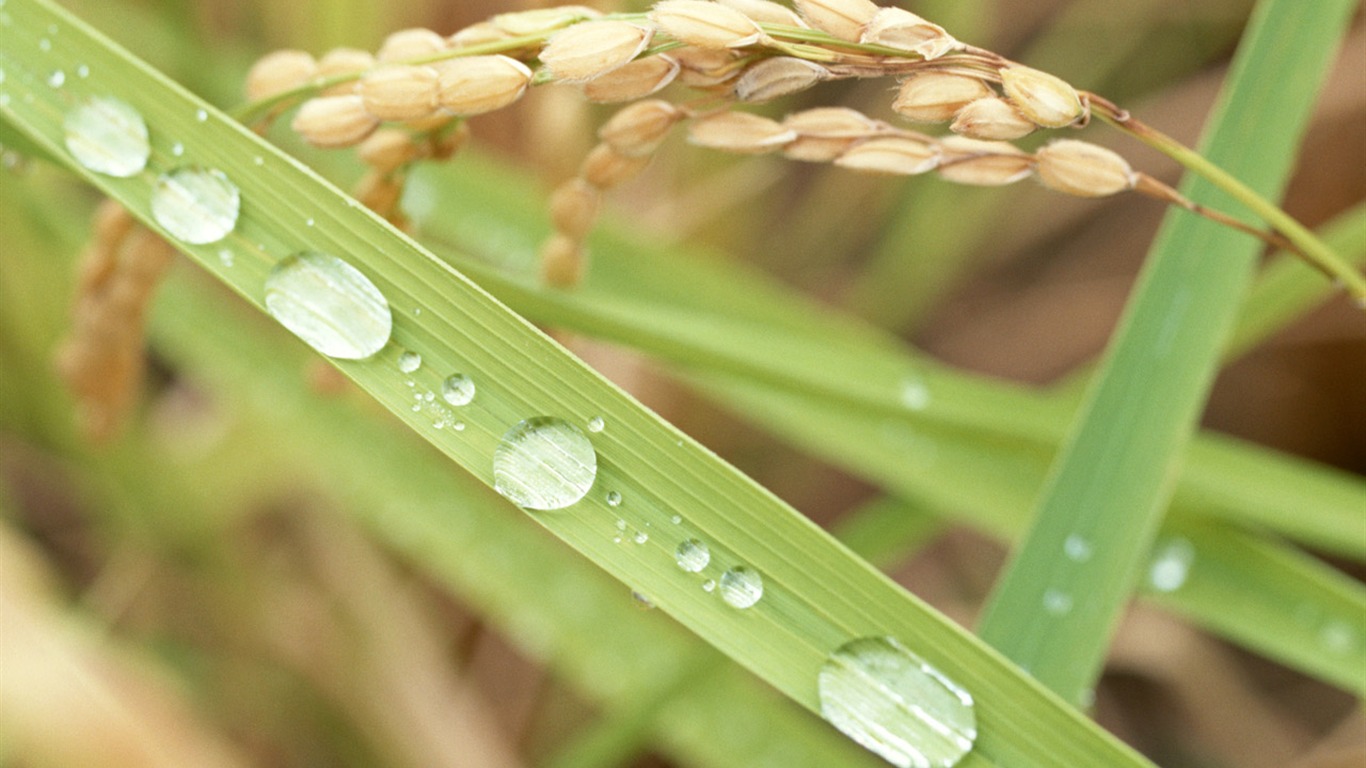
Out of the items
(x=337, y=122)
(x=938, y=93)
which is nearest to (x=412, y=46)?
(x=337, y=122)

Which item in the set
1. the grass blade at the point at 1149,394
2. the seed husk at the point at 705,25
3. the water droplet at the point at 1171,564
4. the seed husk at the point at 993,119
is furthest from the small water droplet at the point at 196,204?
the water droplet at the point at 1171,564

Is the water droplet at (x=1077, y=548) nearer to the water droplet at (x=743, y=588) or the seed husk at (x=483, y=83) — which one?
the water droplet at (x=743, y=588)

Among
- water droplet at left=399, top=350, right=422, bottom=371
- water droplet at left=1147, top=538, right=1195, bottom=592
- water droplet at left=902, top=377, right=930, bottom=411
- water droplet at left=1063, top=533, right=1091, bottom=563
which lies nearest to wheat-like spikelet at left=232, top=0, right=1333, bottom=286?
water droplet at left=399, top=350, right=422, bottom=371

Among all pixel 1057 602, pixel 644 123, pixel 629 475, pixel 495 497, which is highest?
pixel 644 123

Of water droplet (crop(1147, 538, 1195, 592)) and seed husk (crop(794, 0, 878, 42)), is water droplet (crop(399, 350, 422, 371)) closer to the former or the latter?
seed husk (crop(794, 0, 878, 42))

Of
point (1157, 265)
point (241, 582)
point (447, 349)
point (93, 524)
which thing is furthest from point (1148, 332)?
point (93, 524)

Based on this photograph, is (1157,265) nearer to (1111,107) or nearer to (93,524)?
(1111,107)

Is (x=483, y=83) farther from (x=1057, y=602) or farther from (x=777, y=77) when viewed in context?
(x=1057, y=602)

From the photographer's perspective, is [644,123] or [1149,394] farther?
[1149,394]
